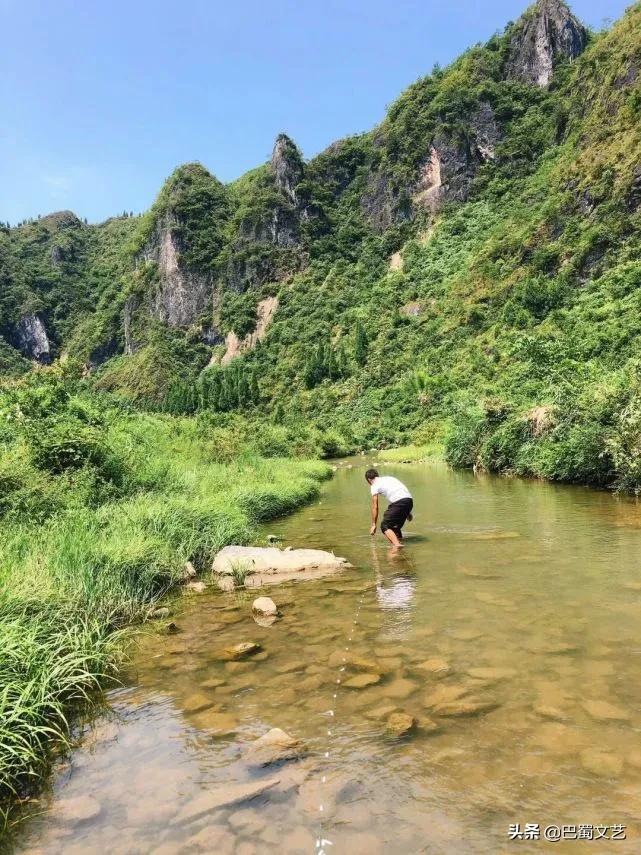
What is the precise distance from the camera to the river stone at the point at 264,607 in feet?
28.0

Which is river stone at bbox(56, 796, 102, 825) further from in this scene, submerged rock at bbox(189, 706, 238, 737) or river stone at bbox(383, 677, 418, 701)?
river stone at bbox(383, 677, 418, 701)

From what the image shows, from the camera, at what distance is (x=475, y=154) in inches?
4456

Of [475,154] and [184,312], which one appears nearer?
[475,154]

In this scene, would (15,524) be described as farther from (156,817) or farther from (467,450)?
(467,450)

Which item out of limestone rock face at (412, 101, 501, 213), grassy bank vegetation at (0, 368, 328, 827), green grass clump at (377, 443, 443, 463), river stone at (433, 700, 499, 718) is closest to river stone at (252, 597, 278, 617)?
grassy bank vegetation at (0, 368, 328, 827)

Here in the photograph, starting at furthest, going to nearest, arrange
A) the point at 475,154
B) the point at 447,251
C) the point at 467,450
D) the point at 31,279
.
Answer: the point at 31,279, the point at 475,154, the point at 447,251, the point at 467,450

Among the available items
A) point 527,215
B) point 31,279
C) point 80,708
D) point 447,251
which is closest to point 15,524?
point 80,708

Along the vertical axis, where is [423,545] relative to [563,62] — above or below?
below

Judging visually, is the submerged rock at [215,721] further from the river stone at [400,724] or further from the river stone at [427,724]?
the river stone at [427,724]

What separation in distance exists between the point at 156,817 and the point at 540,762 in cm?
289

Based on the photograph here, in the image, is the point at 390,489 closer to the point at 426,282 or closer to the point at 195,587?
the point at 195,587

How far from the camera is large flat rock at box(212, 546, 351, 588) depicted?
10.9 metres

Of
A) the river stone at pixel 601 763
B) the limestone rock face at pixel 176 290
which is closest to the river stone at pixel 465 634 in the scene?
the river stone at pixel 601 763

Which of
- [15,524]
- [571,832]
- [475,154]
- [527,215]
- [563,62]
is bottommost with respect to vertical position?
[571,832]
